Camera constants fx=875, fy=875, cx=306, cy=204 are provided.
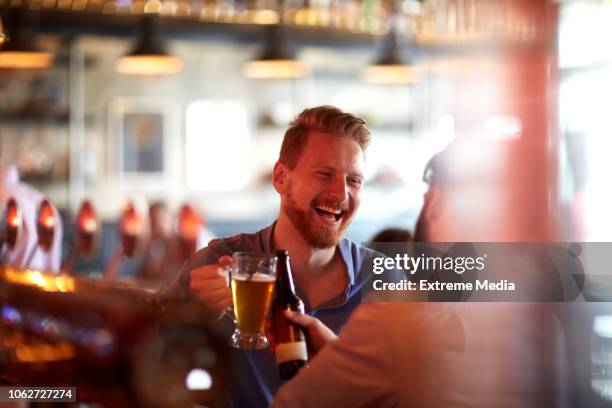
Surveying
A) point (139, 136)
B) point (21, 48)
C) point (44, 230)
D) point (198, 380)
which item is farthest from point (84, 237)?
point (139, 136)

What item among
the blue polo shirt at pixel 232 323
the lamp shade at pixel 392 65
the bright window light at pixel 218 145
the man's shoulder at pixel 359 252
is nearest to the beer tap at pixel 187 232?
the blue polo shirt at pixel 232 323

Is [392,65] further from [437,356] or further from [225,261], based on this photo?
[437,356]

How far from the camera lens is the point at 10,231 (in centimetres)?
230

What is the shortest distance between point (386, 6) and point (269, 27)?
56 centimetres

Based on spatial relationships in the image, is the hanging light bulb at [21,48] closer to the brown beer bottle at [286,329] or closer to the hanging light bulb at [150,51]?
the hanging light bulb at [150,51]

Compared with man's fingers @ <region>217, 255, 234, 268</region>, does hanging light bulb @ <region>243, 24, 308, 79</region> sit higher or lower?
higher

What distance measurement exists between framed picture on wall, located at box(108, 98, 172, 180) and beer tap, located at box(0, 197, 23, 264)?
7.60 feet

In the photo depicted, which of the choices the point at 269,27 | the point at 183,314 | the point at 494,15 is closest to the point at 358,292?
the point at 183,314

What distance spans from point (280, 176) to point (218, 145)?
10.7ft

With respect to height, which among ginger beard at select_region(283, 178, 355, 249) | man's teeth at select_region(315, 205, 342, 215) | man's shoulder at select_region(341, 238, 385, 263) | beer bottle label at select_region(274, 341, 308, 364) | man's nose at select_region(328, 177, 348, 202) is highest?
man's nose at select_region(328, 177, 348, 202)

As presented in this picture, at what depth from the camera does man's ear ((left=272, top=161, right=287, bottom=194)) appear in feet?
5.80

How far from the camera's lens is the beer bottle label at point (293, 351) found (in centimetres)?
150

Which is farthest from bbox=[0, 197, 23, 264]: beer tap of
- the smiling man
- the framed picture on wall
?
the framed picture on wall

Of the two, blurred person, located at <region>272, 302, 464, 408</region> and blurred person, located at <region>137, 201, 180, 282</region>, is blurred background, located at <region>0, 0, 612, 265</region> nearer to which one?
blurred person, located at <region>137, 201, 180, 282</region>
